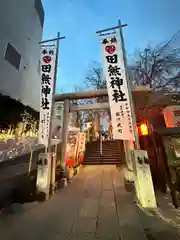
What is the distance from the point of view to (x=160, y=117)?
14.3 m

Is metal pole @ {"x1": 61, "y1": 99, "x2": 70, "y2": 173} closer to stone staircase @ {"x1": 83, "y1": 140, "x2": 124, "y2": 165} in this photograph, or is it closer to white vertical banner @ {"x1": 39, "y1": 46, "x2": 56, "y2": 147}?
white vertical banner @ {"x1": 39, "y1": 46, "x2": 56, "y2": 147}

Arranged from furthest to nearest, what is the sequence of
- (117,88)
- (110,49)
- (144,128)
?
1. (144,128)
2. (110,49)
3. (117,88)

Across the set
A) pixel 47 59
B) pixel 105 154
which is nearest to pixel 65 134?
pixel 47 59

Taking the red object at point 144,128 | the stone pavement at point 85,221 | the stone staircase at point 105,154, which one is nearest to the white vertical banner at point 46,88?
the stone pavement at point 85,221

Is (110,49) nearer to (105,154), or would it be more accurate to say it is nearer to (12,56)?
(105,154)

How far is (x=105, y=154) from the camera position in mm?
15703

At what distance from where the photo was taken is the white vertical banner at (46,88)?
6.93m

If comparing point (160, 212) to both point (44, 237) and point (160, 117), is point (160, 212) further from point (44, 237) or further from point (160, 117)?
point (160, 117)

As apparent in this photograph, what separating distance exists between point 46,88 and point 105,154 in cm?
1070

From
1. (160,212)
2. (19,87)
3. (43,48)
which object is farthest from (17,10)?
(160,212)

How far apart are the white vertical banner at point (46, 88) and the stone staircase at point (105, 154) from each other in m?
8.58

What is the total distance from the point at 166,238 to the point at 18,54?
19344mm

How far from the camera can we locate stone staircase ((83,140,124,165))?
14375 mm

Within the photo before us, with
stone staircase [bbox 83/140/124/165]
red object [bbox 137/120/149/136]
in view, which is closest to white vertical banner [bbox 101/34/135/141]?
→ red object [bbox 137/120/149/136]
